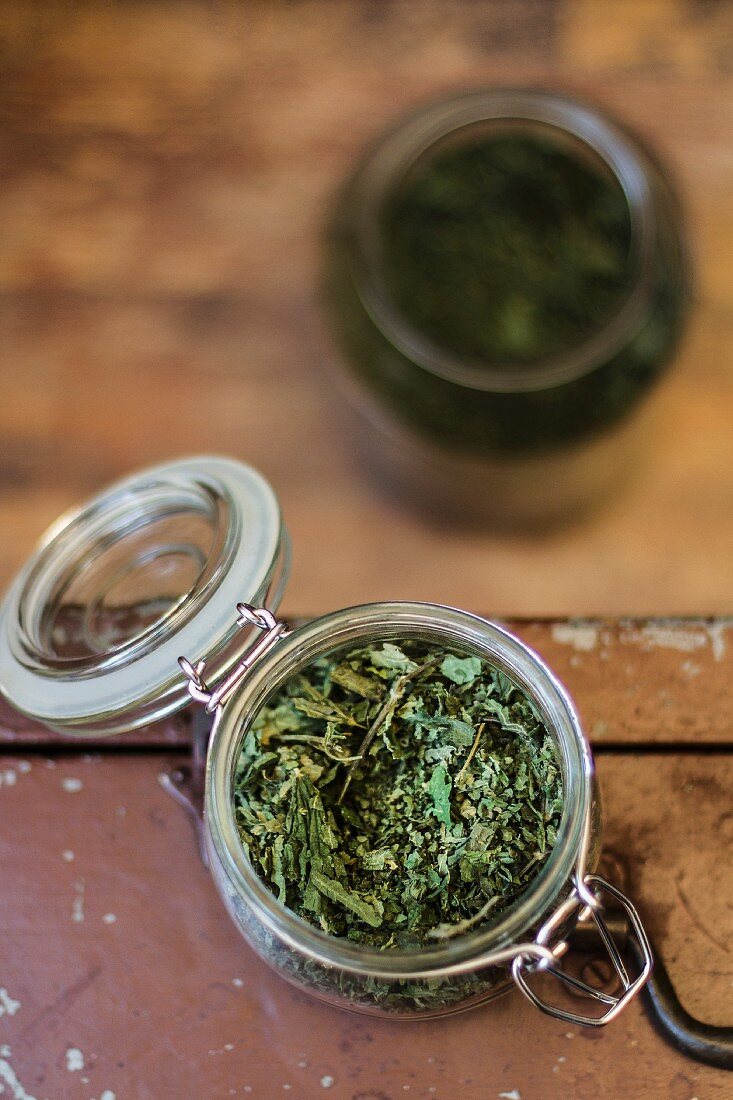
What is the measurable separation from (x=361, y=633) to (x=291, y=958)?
0.18 meters

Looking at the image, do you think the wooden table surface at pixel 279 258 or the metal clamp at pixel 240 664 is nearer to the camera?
the metal clamp at pixel 240 664

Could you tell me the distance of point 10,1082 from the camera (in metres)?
0.57

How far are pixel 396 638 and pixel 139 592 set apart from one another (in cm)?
22

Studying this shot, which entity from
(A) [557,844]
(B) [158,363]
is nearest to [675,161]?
(B) [158,363]

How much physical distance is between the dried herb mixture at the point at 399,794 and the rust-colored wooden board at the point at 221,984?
0.13 m

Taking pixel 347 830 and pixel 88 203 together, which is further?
pixel 88 203

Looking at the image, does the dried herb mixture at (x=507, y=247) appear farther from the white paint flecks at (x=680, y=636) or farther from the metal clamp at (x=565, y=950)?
the metal clamp at (x=565, y=950)

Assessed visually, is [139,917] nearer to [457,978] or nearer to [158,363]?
[457,978]

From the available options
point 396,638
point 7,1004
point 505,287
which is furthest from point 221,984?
point 505,287

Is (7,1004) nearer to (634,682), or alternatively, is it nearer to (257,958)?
(257,958)

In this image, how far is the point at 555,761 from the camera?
49cm

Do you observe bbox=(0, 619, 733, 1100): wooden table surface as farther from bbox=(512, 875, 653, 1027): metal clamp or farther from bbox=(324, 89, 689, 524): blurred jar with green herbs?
bbox=(324, 89, 689, 524): blurred jar with green herbs

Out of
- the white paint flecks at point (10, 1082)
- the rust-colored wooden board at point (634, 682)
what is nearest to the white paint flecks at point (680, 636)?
the rust-colored wooden board at point (634, 682)

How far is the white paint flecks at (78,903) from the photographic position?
0.60m
